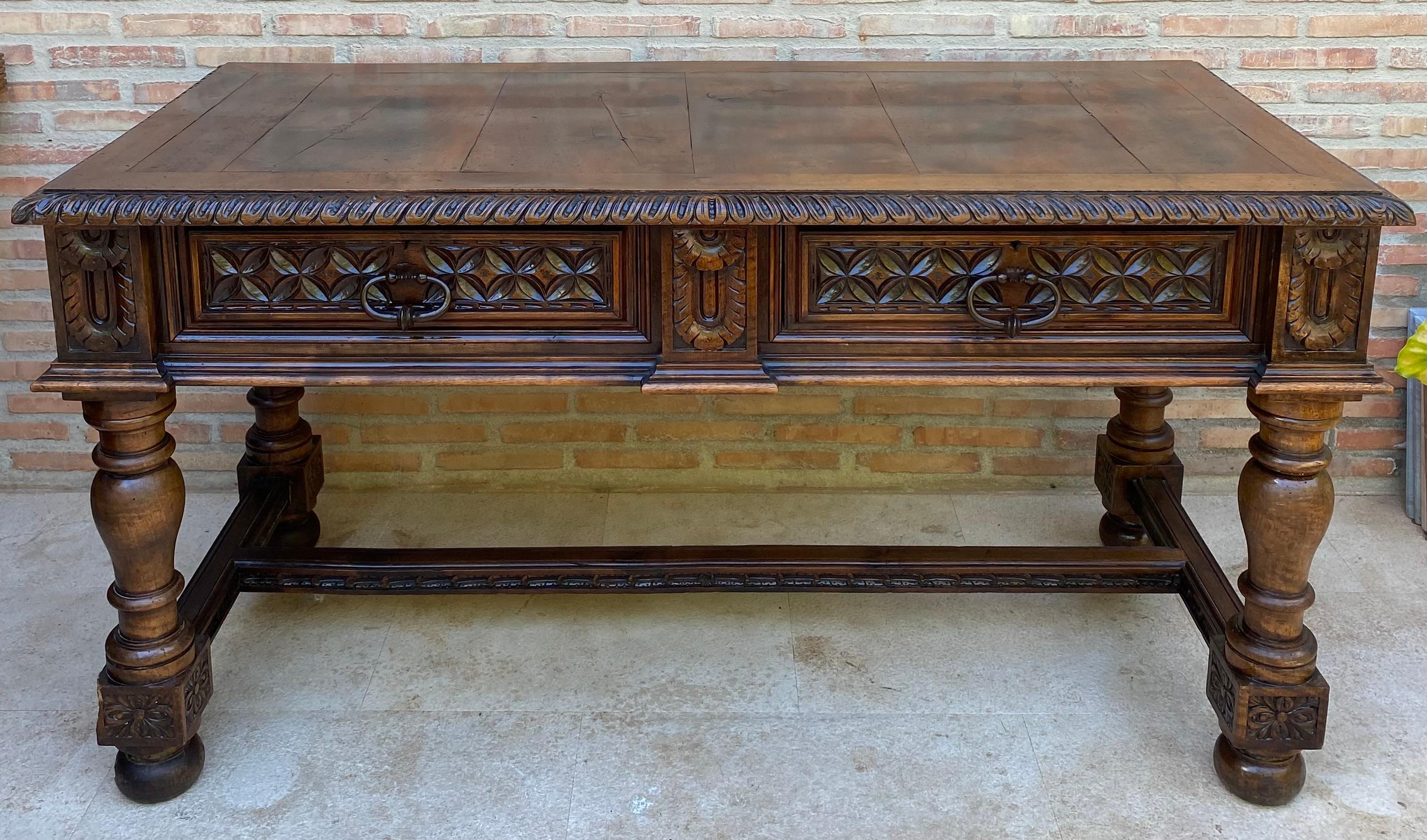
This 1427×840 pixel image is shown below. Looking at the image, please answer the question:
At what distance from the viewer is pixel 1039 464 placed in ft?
10.3

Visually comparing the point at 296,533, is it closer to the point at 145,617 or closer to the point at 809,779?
the point at 145,617

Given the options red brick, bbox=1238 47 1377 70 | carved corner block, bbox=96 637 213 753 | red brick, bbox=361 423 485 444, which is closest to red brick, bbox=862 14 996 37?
red brick, bbox=1238 47 1377 70

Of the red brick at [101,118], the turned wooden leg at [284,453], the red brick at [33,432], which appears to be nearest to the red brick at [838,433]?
the turned wooden leg at [284,453]

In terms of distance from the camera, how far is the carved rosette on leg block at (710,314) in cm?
185

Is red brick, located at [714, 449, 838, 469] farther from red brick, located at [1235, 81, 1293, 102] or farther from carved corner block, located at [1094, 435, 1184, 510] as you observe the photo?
red brick, located at [1235, 81, 1293, 102]

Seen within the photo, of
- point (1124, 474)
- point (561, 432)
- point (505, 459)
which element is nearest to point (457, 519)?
point (505, 459)

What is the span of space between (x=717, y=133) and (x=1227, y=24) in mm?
1299

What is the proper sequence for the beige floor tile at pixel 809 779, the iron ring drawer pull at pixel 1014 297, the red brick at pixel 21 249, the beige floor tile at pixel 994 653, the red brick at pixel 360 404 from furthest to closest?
the red brick at pixel 360 404 < the red brick at pixel 21 249 < the beige floor tile at pixel 994 653 < the beige floor tile at pixel 809 779 < the iron ring drawer pull at pixel 1014 297

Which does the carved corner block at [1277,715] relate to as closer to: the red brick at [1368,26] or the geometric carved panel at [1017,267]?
the geometric carved panel at [1017,267]

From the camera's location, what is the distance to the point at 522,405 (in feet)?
10.1

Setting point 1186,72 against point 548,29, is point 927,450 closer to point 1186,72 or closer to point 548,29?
point 1186,72

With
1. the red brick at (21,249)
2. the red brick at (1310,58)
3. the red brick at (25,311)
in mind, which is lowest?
the red brick at (25,311)

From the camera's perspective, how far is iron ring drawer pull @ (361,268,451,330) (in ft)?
6.20

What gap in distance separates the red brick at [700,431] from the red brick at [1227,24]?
1195 millimetres
